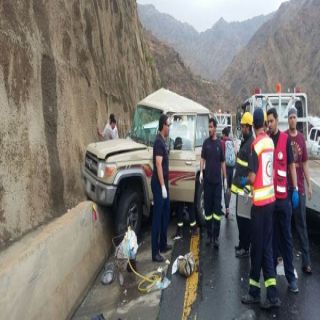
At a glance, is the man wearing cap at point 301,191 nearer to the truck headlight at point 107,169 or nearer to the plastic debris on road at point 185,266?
the plastic debris on road at point 185,266

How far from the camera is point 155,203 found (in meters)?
7.57

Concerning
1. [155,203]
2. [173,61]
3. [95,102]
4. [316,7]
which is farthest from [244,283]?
[316,7]

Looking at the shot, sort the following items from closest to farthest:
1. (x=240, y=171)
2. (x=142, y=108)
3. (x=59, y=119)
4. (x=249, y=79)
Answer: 1. (x=240, y=171)
2. (x=59, y=119)
3. (x=142, y=108)
4. (x=249, y=79)

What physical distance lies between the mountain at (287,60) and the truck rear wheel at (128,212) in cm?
7999

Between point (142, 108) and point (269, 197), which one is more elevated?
point (142, 108)

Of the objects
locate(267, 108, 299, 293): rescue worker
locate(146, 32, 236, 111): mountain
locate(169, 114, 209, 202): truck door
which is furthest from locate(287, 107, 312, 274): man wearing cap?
locate(146, 32, 236, 111): mountain

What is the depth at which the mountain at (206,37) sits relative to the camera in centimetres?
15238

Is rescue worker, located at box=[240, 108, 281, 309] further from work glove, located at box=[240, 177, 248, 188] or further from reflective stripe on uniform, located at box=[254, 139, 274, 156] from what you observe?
work glove, located at box=[240, 177, 248, 188]

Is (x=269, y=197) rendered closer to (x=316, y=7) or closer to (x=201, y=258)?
(x=201, y=258)

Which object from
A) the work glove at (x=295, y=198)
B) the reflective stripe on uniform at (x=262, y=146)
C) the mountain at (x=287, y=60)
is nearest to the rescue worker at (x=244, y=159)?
the work glove at (x=295, y=198)

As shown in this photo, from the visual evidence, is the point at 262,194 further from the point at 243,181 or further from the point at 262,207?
the point at 243,181

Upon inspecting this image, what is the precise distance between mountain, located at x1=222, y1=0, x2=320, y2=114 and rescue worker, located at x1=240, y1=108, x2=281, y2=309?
81705 mm

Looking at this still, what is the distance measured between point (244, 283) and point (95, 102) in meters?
6.84

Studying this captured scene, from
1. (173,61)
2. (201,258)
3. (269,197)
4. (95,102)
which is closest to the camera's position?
(269,197)
